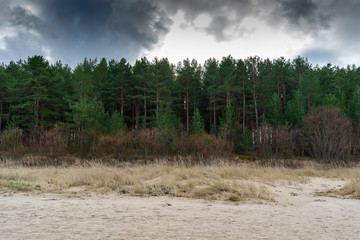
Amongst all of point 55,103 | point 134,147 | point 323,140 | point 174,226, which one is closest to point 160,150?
point 134,147

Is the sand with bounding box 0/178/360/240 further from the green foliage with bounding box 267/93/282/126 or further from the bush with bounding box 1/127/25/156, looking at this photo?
the green foliage with bounding box 267/93/282/126

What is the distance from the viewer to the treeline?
84.7 feet

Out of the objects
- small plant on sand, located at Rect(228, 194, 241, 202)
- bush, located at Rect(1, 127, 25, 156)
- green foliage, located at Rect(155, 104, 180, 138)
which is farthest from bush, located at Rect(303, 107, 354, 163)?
bush, located at Rect(1, 127, 25, 156)

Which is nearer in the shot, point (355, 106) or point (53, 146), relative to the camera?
point (53, 146)

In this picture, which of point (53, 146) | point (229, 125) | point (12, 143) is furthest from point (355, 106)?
point (12, 143)

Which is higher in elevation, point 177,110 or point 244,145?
point 177,110

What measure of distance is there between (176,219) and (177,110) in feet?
134

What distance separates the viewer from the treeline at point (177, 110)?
84.7ft

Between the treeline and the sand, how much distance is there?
16.8 metres

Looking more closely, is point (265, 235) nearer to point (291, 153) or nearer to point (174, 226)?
point (174, 226)

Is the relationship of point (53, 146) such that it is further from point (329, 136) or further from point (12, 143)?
point (329, 136)

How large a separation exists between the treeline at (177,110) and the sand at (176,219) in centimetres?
1679

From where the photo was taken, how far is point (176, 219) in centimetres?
527

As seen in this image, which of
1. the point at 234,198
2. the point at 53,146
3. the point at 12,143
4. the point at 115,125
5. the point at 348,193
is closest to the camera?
the point at 234,198
